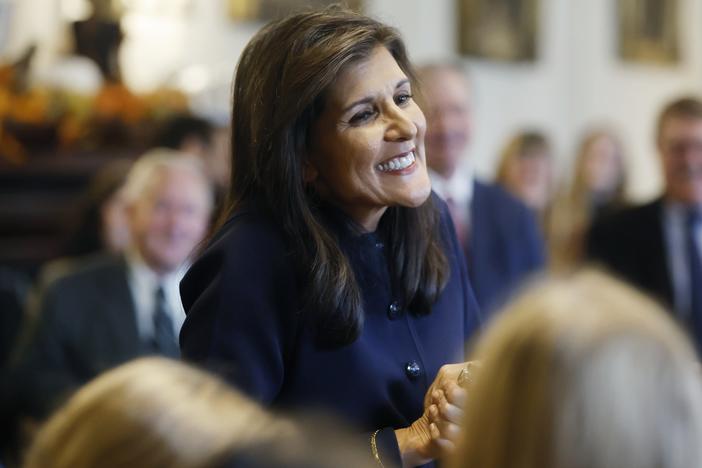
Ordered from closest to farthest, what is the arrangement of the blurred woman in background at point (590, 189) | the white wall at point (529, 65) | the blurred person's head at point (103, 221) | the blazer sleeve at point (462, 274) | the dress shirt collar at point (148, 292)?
the blazer sleeve at point (462, 274) < the dress shirt collar at point (148, 292) < the blurred person's head at point (103, 221) < the blurred woman in background at point (590, 189) < the white wall at point (529, 65)

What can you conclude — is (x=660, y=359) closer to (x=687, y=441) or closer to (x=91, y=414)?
(x=687, y=441)

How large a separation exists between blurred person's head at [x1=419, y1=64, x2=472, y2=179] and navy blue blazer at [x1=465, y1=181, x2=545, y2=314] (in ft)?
0.71

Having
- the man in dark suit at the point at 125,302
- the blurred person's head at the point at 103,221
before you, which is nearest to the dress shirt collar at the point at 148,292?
the man in dark suit at the point at 125,302

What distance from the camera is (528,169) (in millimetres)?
8680

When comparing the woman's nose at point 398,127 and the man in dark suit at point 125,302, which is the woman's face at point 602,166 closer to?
the man in dark suit at point 125,302

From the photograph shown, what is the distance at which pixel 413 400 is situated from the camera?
2275mm

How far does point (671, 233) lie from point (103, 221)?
2.63 meters

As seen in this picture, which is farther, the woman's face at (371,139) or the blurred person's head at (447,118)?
the blurred person's head at (447,118)

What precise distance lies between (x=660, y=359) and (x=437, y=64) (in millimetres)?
3924

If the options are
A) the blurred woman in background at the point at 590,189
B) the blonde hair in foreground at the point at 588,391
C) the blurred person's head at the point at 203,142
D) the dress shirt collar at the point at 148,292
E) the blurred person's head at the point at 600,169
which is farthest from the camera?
the blurred person's head at the point at 600,169

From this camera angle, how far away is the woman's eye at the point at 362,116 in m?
2.25

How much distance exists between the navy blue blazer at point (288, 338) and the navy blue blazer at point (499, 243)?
196cm

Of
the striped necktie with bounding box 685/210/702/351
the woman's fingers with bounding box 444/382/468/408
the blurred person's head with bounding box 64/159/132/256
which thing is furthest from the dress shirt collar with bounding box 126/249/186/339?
the woman's fingers with bounding box 444/382/468/408

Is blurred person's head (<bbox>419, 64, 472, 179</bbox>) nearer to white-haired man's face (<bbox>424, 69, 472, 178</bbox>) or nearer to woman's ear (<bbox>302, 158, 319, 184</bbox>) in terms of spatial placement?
white-haired man's face (<bbox>424, 69, 472, 178</bbox>)
